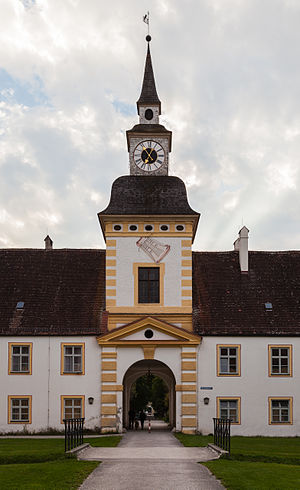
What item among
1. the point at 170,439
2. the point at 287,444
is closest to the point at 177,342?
the point at 170,439

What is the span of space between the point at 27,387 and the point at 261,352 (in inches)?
453

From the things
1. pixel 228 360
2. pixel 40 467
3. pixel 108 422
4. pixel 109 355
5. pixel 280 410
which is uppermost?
pixel 109 355

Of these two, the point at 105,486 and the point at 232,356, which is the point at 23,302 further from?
the point at 105,486

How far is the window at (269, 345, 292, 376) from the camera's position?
32125 mm

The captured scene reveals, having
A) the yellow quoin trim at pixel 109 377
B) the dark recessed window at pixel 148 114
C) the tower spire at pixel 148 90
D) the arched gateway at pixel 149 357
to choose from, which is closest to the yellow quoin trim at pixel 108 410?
the arched gateway at pixel 149 357

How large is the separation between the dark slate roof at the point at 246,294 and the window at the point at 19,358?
8287mm

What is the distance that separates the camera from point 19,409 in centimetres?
3152

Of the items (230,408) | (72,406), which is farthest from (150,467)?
(230,408)

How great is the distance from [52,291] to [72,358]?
13.0ft

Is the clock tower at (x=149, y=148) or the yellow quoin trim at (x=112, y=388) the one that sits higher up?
the clock tower at (x=149, y=148)

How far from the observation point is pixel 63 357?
1256 inches

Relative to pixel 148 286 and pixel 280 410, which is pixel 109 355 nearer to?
pixel 148 286

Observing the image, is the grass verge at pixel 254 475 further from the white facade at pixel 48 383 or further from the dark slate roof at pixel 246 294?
the dark slate roof at pixel 246 294

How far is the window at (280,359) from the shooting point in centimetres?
3212
